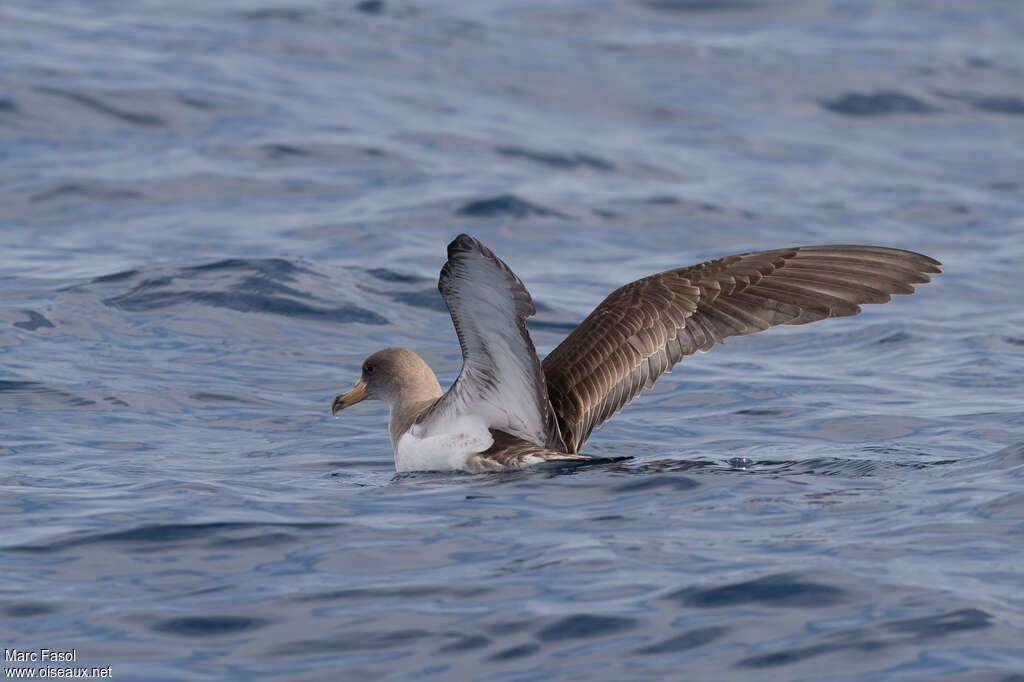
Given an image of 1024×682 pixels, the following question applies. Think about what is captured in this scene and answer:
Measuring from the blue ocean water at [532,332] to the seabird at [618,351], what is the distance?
37cm

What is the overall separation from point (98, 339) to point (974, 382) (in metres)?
6.83

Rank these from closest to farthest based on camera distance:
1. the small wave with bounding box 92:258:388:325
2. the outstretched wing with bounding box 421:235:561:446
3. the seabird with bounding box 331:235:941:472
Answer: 1. the outstretched wing with bounding box 421:235:561:446
2. the seabird with bounding box 331:235:941:472
3. the small wave with bounding box 92:258:388:325

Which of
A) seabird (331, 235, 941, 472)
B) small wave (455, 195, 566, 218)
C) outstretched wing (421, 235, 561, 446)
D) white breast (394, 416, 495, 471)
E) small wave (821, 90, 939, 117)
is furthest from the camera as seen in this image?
small wave (821, 90, 939, 117)

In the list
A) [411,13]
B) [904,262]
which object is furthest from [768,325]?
[411,13]

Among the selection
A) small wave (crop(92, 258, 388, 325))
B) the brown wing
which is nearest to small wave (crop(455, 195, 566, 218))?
small wave (crop(92, 258, 388, 325))

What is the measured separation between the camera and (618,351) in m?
9.01

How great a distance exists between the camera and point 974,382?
11445 millimetres

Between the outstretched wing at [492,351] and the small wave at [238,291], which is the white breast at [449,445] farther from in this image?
the small wave at [238,291]

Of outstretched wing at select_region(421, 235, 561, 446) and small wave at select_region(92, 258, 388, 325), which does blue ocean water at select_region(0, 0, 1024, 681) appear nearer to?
small wave at select_region(92, 258, 388, 325)

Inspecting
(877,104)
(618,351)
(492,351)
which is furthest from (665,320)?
(877,104)

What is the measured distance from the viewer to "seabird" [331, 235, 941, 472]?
860cm

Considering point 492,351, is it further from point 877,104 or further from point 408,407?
point 877,104

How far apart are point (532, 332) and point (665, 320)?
3.94 meters

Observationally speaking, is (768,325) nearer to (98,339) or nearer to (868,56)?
(98,339)
